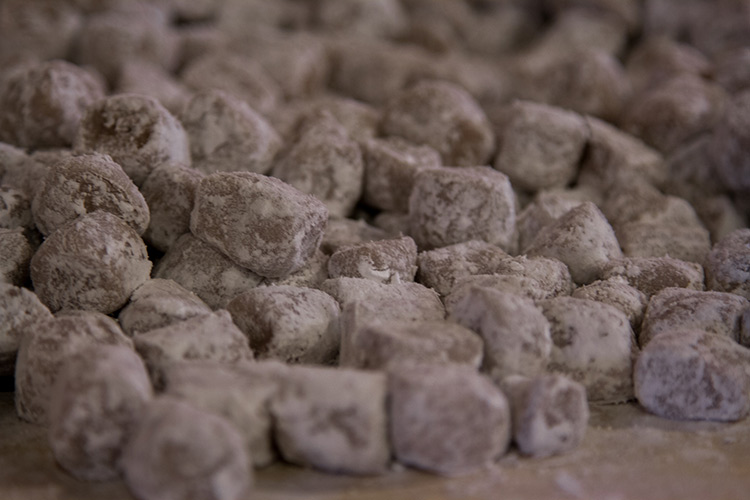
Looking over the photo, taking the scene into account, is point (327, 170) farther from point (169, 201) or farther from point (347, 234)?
point (169, 201)

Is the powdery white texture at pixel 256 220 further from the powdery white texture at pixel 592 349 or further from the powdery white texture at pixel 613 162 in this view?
the powdery white texture at pixel 613 162

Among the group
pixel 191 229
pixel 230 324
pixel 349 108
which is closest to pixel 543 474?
pixel 230 324

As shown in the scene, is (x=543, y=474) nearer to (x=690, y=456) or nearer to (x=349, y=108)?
(x=690, y=456)

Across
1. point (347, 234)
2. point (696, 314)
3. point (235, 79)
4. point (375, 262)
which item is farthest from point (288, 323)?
point (235, 79)

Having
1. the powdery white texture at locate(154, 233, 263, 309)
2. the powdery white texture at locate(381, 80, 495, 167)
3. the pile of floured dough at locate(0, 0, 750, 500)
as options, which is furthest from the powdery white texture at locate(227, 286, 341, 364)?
the powdery white texture at locate(381, 80, 495, 167)

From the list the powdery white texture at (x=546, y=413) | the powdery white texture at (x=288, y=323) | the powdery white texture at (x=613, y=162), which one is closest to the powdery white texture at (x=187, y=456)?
the powdery white texture at (x=288, y=323)

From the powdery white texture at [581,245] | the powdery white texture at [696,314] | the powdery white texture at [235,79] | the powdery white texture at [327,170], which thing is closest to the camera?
the powdery white texture at [696,314]
